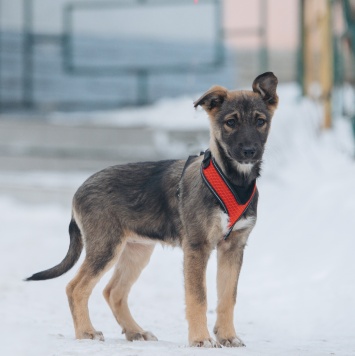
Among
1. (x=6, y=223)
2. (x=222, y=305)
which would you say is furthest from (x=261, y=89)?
(x=6, y=223)

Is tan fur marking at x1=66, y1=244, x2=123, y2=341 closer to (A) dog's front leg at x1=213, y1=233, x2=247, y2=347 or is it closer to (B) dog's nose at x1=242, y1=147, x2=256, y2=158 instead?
(A) dog's front leg at x1=213, y1=233, x2=247, y2=347

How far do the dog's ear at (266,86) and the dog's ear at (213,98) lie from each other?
0.61ft

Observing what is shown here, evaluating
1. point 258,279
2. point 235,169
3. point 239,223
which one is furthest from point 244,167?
point 258,279

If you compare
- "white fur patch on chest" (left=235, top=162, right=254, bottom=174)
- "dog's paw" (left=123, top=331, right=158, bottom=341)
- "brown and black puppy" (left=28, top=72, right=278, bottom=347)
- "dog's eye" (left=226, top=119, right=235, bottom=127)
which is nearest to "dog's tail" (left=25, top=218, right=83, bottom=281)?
"brown and black puppy" (left=28, top=72, right=278, bottom=347)

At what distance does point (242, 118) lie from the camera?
490 cm

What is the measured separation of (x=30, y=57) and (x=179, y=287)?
9.17m

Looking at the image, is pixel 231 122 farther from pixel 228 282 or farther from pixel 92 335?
pixel 92 335

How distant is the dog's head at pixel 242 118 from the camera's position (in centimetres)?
483

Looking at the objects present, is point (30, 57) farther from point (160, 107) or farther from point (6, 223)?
point (6, 223)

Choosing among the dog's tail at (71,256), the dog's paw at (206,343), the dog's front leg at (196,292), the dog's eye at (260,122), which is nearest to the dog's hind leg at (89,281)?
the dog's tail at (71,256)

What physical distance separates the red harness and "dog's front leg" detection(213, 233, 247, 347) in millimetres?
137

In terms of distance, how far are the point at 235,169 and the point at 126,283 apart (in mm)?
1155

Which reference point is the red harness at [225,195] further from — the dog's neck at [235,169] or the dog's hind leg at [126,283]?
the dog's hind leg at [126,283]

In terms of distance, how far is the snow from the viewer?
545cm
